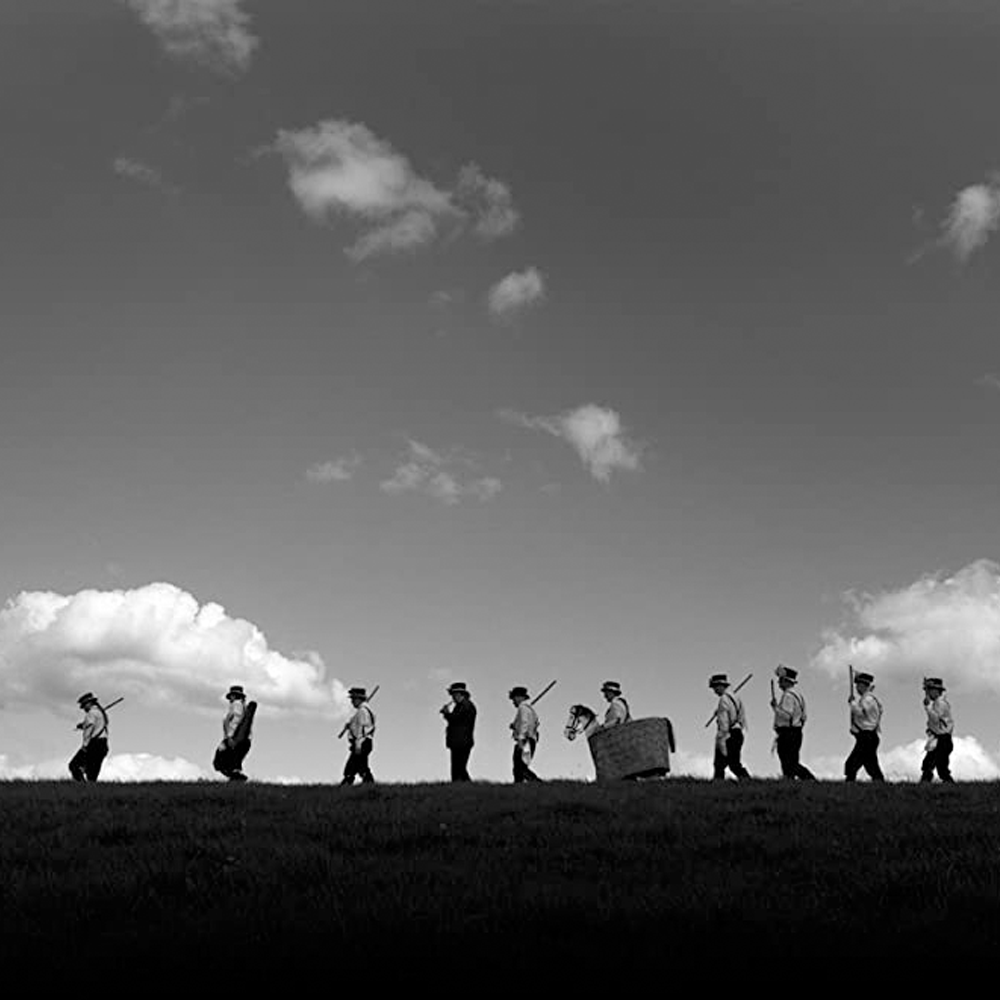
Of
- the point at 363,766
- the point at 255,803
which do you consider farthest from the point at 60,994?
the point at 363,766

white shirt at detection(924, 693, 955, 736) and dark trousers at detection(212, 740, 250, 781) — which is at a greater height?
white shirt at detection(924, 693, 955, 736)

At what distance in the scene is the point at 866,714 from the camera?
26156mm

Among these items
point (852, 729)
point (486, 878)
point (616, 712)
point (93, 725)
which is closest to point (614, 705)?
point (616, 712)

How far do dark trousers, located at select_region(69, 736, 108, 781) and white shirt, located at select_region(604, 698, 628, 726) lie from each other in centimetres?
1064

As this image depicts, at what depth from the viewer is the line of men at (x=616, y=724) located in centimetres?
2622

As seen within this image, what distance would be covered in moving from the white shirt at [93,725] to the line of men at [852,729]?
1286 cm

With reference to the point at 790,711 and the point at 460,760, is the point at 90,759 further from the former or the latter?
the point at 790,711

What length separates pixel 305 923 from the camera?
30.5 ft

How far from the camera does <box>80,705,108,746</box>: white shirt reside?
2862 centimetres

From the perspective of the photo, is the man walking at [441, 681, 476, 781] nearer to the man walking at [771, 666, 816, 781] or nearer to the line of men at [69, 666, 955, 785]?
the line of men at [69, 666, 955, 785]

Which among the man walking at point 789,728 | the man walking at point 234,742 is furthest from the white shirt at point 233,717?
the man walking at point 789,728

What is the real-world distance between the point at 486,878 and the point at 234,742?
58.2ft

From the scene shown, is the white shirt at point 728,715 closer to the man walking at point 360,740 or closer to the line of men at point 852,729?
the line of men at point 852,729

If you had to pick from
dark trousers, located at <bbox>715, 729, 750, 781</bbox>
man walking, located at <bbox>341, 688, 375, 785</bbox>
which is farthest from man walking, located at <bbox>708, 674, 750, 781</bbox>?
man walking, located at <bbox>341, 688, 375, 785</bbox>
